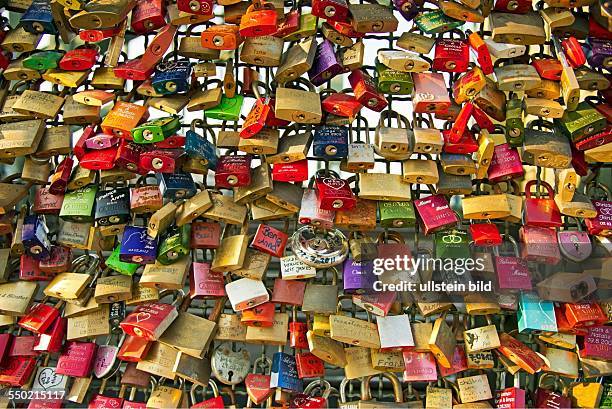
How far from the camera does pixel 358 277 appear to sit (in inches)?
96.6

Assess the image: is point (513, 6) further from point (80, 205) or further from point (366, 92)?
point (80, 205)

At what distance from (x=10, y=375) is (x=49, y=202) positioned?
20.4 inches

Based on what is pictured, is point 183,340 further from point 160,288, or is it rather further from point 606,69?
point 606,69

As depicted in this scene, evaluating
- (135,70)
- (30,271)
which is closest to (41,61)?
(135,70)

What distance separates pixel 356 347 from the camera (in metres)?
2.50

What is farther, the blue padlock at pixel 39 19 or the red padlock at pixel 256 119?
the blue padlock at pixel 39 19

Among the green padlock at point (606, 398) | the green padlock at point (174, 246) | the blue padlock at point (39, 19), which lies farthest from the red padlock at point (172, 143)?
the green padlock at point (606, 398)

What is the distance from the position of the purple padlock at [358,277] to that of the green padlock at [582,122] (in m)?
0.70

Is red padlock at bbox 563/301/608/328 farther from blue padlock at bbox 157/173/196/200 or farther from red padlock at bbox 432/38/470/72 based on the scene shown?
blue padlock at bbox 157/173/196/200

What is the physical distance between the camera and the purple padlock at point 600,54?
2463 mm

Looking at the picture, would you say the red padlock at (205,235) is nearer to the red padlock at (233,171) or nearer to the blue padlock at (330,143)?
the red padlock at (233,171)

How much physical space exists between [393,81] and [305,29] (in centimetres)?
30

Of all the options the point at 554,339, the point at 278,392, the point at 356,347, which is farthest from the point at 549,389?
the point at 278,392

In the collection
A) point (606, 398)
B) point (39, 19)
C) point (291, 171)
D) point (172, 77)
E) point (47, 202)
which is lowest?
point (606, 398)
